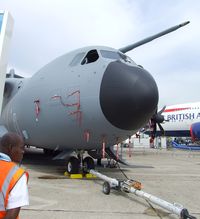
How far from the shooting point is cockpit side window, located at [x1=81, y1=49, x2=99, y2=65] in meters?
10.2

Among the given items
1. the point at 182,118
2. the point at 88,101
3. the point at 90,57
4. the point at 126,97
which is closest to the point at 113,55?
the point at 90,57

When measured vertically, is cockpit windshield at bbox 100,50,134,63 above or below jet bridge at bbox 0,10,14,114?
above

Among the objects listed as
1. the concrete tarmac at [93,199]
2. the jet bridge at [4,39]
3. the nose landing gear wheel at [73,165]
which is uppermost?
the jet bridge at [4,39]

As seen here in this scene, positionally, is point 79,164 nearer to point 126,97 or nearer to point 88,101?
point 88,101

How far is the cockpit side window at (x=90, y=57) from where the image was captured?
1016 cm

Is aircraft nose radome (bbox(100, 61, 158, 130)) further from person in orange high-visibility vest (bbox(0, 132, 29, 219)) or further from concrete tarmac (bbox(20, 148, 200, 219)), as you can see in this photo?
person in orange high-visibility vest (bbox(0, 132, 29, 219))

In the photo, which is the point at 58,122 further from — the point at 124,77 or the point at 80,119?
the point at 124,77

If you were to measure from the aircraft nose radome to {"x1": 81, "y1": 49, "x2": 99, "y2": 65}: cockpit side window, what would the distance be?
3.89 feet

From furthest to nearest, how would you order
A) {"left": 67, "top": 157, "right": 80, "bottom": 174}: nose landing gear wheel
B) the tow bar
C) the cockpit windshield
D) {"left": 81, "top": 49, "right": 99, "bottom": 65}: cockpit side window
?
{"left": 67, "top": 157, "right": 80, "bottom": 174}: nose landing gear wheel → {"left": 81, "top": 49, "right": 99, "bottom": 65}: cockpit side window → the cockpit windshield → the tow bar

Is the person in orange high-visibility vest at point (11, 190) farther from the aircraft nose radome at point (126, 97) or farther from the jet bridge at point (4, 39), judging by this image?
the aircraft nose radome at point (126, 97)

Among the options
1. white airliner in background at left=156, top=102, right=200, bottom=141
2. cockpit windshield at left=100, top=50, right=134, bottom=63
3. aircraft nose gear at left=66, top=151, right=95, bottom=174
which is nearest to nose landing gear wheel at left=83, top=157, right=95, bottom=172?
aircraft nose gear at left=66, top=151, right=95, bottom=174

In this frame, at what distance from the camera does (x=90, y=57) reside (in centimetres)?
1035

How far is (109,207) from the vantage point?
6.52m

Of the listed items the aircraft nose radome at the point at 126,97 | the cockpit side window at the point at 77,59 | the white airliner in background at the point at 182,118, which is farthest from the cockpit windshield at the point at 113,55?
the white airliner in background at the point at 182,118
